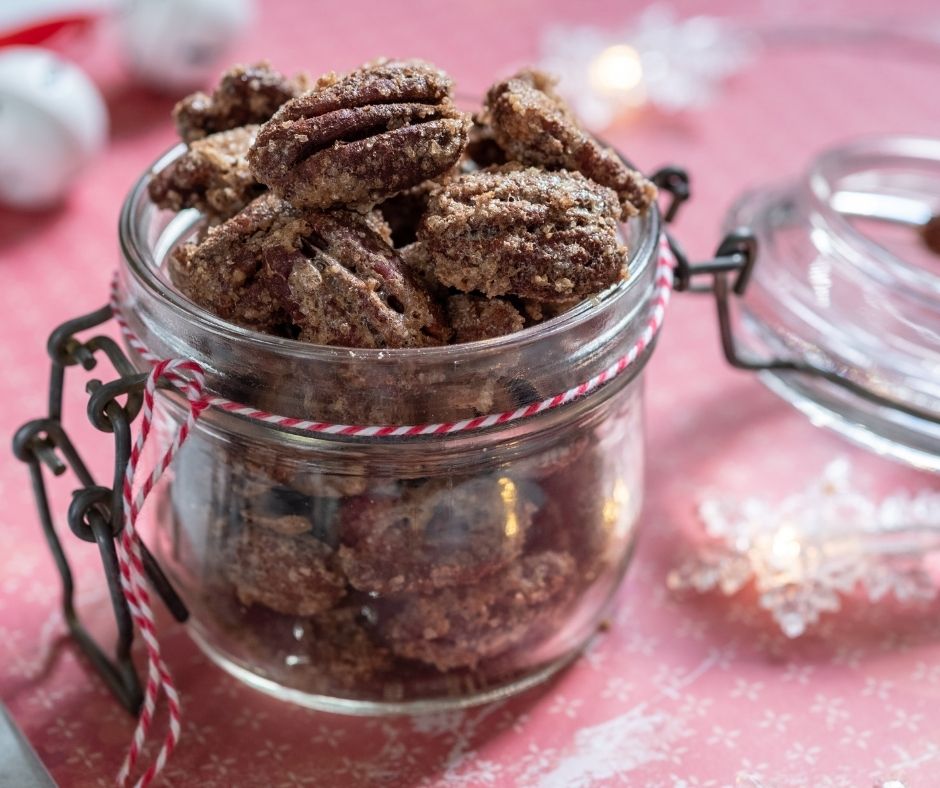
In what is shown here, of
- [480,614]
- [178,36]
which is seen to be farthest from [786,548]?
[178,36]

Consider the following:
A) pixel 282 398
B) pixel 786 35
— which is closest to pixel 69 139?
pixel 282 398

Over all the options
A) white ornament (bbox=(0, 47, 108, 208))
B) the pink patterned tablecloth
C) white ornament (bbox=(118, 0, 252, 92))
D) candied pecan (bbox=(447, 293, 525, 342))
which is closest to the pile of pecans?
candied pecan (bbox=(447, 293, 525, 342))

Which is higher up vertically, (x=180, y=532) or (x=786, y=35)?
(x=180, y=532)

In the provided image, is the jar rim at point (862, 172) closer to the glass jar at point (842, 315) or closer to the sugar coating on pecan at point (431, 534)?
the glass jar at point (842, 315)

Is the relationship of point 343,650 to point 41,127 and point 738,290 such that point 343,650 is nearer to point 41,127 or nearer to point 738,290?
point 738,290

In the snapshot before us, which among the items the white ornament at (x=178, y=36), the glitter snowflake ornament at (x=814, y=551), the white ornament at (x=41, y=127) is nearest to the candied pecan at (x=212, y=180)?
the glitter snowflake ornament at (x=814, y=551)

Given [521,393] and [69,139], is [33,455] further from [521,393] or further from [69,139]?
[69,139]
